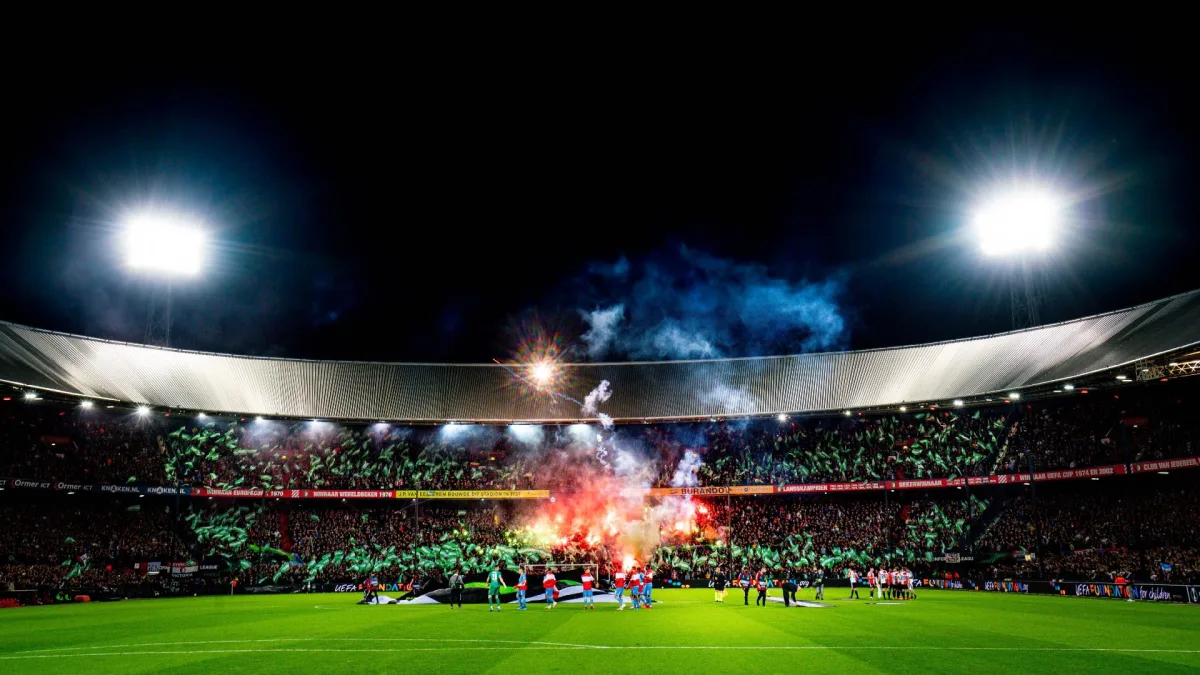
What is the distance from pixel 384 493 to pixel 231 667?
40109 mm

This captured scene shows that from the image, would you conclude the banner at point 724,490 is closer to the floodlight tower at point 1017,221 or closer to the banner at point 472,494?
the banner at point 472,494

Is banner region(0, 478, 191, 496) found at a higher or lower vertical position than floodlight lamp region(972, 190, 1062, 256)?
lower

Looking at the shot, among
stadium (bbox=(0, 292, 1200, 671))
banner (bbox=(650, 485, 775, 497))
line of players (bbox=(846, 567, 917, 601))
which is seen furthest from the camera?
banner (bbox=(650, 485, 775, 497))

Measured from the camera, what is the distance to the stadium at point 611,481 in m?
37.0

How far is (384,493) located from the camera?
5322cm

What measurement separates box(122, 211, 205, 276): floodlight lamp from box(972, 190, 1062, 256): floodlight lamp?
42.8m

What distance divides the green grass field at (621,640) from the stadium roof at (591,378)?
703 inches

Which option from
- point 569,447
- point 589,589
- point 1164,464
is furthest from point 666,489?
point 1164,464

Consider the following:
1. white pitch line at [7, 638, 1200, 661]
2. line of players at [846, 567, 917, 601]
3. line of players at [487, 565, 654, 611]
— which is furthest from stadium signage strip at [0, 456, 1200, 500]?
white pitch line at [7, 638, 1200, 661]

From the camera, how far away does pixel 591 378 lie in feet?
193

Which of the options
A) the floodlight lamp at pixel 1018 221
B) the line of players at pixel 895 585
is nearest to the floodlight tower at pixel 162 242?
the line of players at pixel 895 585

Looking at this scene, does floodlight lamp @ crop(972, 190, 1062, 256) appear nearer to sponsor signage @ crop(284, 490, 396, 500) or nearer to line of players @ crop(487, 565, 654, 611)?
line of players @ crop(487, 565, 654, 611)

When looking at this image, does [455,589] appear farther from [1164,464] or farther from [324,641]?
[1164,464]

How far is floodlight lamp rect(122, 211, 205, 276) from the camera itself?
4128 centimetres
